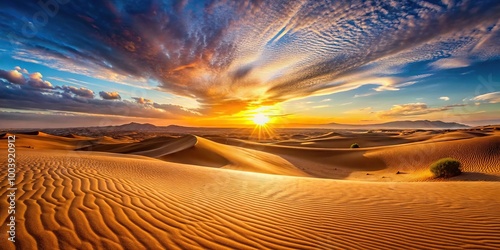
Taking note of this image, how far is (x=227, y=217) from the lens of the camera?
13.7ft

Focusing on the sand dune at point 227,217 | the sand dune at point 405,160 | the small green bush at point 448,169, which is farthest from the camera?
the sand dune at point 405,160

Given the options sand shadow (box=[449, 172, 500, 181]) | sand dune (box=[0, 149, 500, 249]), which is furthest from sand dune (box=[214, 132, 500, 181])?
sand dune (box=[0, 149, 500, 249])

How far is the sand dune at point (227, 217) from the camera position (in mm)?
3086

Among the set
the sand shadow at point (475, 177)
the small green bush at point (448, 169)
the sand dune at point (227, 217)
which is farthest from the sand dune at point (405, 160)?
the sand dune at point (227, 217)

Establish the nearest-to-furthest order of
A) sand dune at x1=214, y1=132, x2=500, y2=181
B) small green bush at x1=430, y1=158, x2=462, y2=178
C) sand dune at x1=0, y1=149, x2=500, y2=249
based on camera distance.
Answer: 1. sand dune at x1=0, y1=149, x2=500, y2=249
2. small green bush at x1=430, y1=158, x2=462, y2=178
3. sand dune at x1=214, y1=132, x2=500, y2=181

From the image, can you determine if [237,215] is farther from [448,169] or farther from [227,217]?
[448,169]

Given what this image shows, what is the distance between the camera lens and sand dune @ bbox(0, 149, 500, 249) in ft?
10.1

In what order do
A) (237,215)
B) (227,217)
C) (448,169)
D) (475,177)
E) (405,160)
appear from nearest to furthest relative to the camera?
(227,217) → (237,215) → (475,177) → (448,169) → (405,160)

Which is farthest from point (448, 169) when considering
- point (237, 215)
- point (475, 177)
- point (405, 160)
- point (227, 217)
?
point (227, 217)

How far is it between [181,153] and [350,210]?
14536mm

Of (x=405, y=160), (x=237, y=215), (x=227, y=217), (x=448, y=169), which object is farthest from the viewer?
(x=405, y=160)

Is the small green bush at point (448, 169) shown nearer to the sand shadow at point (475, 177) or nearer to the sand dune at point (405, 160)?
the sand shadow at point (475, 177)

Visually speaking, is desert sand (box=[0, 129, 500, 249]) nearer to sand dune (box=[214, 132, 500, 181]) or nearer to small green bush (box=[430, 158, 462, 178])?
small green bush (box=[430, 158, 462, 178])

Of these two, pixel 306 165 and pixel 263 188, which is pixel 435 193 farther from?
pixel 306 165
